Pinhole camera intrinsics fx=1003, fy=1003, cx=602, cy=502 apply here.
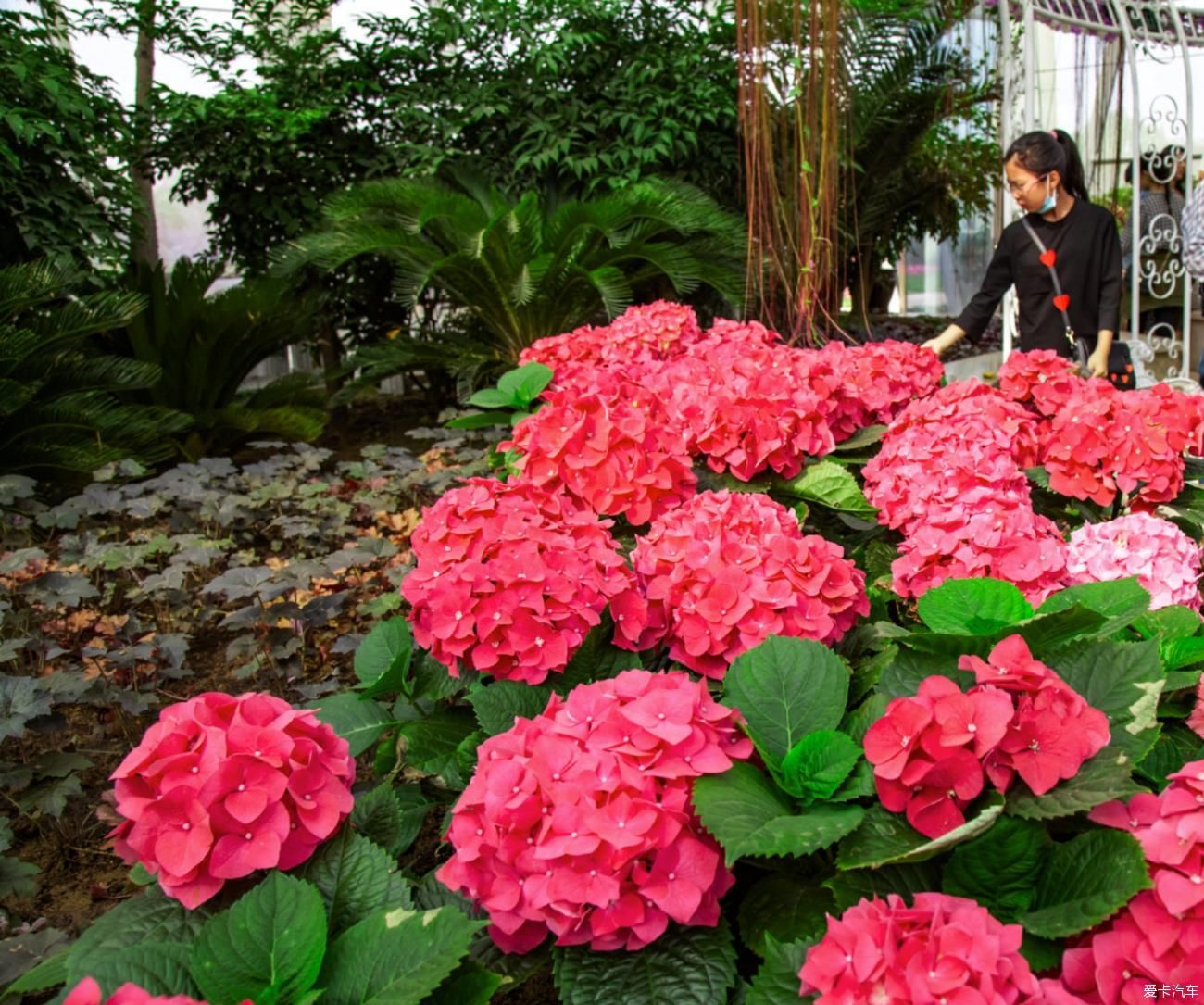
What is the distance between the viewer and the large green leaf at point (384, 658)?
4.30 feet

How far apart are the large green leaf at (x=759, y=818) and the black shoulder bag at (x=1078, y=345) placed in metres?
2.87

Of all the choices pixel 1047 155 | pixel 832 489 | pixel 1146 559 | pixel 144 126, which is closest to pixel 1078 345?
pixel 1047 155

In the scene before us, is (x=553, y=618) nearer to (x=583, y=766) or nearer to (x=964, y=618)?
(x=583, y=766)

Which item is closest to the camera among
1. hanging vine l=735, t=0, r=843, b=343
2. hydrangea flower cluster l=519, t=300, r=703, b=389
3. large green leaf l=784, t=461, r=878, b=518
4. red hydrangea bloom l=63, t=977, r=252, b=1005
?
red hydrangea bloom l=63, t=977, r=252, b=1005

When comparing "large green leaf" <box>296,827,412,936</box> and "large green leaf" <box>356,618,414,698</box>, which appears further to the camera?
"large green leaf" <box>356,618,414,698</box>

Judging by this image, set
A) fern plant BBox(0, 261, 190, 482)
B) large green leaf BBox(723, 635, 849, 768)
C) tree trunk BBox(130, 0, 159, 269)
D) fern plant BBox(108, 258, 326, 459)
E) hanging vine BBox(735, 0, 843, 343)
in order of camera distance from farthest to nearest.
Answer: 1. tree trunk BBox(130, 0, 159, 269)
2. fern plant BBox(108, 258, 326, 459)
3. fern plant BBox(0, 261, 190, 482)
4. hanging vine BBox(735, 0, 843, 343)
5. large green leaf BBox(723, 635, 849, 768)

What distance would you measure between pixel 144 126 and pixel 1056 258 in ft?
17.6

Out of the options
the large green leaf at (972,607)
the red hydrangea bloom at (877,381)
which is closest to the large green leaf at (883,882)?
the large green leaf at (972,607)

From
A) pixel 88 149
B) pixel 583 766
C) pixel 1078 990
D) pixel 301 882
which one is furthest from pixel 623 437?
pixel 88 149

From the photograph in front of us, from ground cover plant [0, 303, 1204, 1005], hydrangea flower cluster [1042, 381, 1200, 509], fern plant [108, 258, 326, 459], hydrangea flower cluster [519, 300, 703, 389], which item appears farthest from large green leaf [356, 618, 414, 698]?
fern plant [108, 258, 326, 459]

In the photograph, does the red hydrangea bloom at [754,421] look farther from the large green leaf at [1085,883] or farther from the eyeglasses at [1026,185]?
the eyeglasses at [1026,185]

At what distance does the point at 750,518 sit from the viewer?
136 centimetres

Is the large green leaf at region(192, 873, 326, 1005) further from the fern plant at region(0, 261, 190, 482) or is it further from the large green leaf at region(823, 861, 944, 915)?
the fern plant at region(0, 261, 190, 482)

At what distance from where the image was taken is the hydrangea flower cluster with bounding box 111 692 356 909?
2.91 feet
